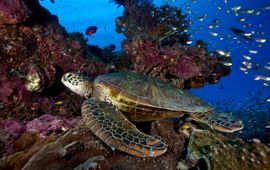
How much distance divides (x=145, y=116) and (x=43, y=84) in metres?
2.33

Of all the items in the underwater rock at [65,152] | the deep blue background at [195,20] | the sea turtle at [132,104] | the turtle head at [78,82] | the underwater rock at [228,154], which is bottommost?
the underwater rock at [228,154]

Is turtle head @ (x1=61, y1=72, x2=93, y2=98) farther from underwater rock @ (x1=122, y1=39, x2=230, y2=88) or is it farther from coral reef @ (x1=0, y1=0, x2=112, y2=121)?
underwater rock @ (x1=122, y1=39, x2=230, y2=88)

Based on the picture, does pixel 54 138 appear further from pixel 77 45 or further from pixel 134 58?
pixel 134 58

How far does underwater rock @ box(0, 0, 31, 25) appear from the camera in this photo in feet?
15.0

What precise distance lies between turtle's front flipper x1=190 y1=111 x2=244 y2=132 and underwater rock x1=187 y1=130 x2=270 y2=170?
16.0 inches

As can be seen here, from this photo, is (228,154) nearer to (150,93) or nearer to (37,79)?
(150,93)

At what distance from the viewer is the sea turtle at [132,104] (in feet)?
11.4

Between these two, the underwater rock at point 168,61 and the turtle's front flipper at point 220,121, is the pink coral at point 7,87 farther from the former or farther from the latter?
the turtle's front flipper at point 220,121

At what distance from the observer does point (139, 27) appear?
883 cm

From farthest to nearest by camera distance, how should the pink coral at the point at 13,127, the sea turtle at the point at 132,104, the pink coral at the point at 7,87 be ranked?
the pink coral at the point at 7,87 → the pink coral at the point at 13,127 → the sea turtle at the point at 132,104

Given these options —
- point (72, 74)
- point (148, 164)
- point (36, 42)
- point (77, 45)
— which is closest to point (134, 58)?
point (77, 45)

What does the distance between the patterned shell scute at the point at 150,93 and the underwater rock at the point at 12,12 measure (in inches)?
87.2

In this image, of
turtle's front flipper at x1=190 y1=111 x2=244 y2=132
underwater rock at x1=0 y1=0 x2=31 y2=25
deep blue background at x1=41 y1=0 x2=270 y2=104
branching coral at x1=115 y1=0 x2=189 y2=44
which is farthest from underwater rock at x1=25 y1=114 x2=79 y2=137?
deep blue background at x1=41 y1=0 x2=270 y2=104

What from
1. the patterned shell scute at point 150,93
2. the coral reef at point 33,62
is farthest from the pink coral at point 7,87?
the patterned shell scute at point 150,93
